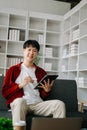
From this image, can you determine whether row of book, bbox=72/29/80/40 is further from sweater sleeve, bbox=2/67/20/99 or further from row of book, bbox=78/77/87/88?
sweater sleeve, bbox=2/67/20/99

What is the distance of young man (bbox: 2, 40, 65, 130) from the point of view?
2566 mm

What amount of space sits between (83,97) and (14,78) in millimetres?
2696

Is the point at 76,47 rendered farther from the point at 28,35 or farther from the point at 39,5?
the point at 39,5

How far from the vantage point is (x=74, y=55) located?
5465 mm

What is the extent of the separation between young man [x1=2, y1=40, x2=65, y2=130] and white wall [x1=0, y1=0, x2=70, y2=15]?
3.45m

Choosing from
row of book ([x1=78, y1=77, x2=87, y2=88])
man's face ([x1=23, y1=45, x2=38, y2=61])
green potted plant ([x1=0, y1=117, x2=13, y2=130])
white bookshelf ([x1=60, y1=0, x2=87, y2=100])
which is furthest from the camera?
white bookshelf ([x1=60, y1=0, x2=87, y2=100])

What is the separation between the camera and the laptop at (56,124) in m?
1.57

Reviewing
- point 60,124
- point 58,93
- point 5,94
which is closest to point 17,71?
point 5,94

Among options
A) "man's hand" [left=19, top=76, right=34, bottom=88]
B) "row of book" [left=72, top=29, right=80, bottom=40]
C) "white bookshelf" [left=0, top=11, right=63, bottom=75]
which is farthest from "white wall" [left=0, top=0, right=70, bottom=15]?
"man's hand" [left=19, top=76, right=34, bottom=88]

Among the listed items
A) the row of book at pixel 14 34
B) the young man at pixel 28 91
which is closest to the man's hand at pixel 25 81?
the young man at pixel 28 91

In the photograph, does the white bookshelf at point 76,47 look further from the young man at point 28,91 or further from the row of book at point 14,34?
the young man at point 28,91

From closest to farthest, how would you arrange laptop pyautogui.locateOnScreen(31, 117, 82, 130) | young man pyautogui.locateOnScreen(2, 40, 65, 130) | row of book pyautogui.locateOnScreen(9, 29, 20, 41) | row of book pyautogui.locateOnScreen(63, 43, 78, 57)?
laptop pyautogui.locateOnScreen(31, 117, 82, 130) → young man pyautogui.locateOnScreen(2, 40, 65, 130) → row of book pyautogui.locateOnScreen(63, 43, 78, 57) → row of book pyautogui.locateOnScreen(9, 29, 20, 41)

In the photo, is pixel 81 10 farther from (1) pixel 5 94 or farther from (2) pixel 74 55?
(1) pixel 5 94

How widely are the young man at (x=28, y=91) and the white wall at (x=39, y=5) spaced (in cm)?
345
